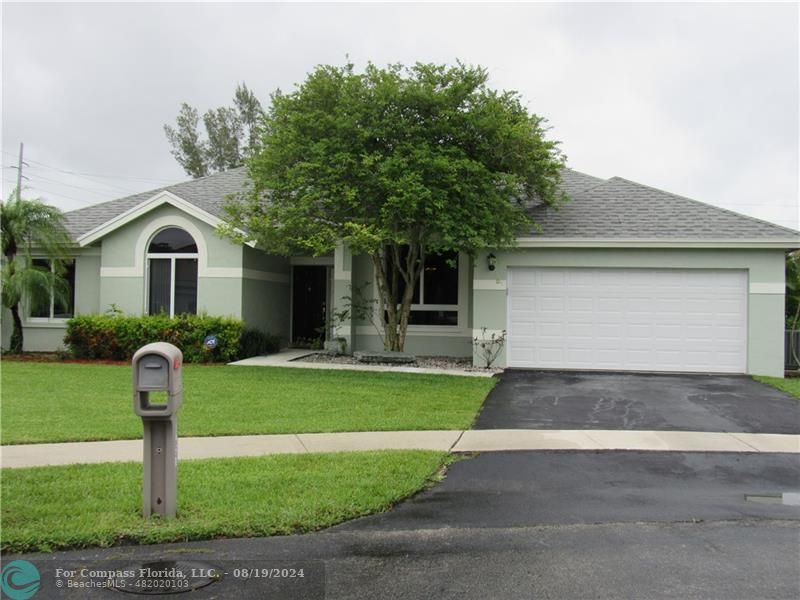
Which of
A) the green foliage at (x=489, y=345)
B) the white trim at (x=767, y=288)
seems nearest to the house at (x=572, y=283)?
the white trim at (x=767, y=288)

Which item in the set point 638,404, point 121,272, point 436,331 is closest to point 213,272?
point 121,272

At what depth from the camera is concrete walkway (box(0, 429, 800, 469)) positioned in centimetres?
737

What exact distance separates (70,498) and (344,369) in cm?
903

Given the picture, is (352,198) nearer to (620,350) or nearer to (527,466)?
(620,350)

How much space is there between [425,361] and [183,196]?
27.0 ft

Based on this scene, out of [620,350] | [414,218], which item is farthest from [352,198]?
[620,350]

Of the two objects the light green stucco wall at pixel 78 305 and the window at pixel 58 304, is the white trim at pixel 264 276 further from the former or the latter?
the window at pixel 58 304

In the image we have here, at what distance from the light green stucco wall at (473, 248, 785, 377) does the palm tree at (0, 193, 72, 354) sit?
11.0 metres

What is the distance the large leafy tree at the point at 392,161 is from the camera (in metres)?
14.0

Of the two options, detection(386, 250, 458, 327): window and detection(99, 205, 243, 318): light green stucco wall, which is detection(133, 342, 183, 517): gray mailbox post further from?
detection(386, 250, 458, 327): window

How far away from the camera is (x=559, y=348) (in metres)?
15.8

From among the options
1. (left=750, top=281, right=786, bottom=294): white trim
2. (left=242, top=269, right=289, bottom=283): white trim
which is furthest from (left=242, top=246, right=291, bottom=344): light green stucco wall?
(left=750, top=281, right=786, bottom=294): white trim

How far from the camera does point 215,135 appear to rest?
45562 millimetres

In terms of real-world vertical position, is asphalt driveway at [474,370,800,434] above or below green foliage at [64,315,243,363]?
below
